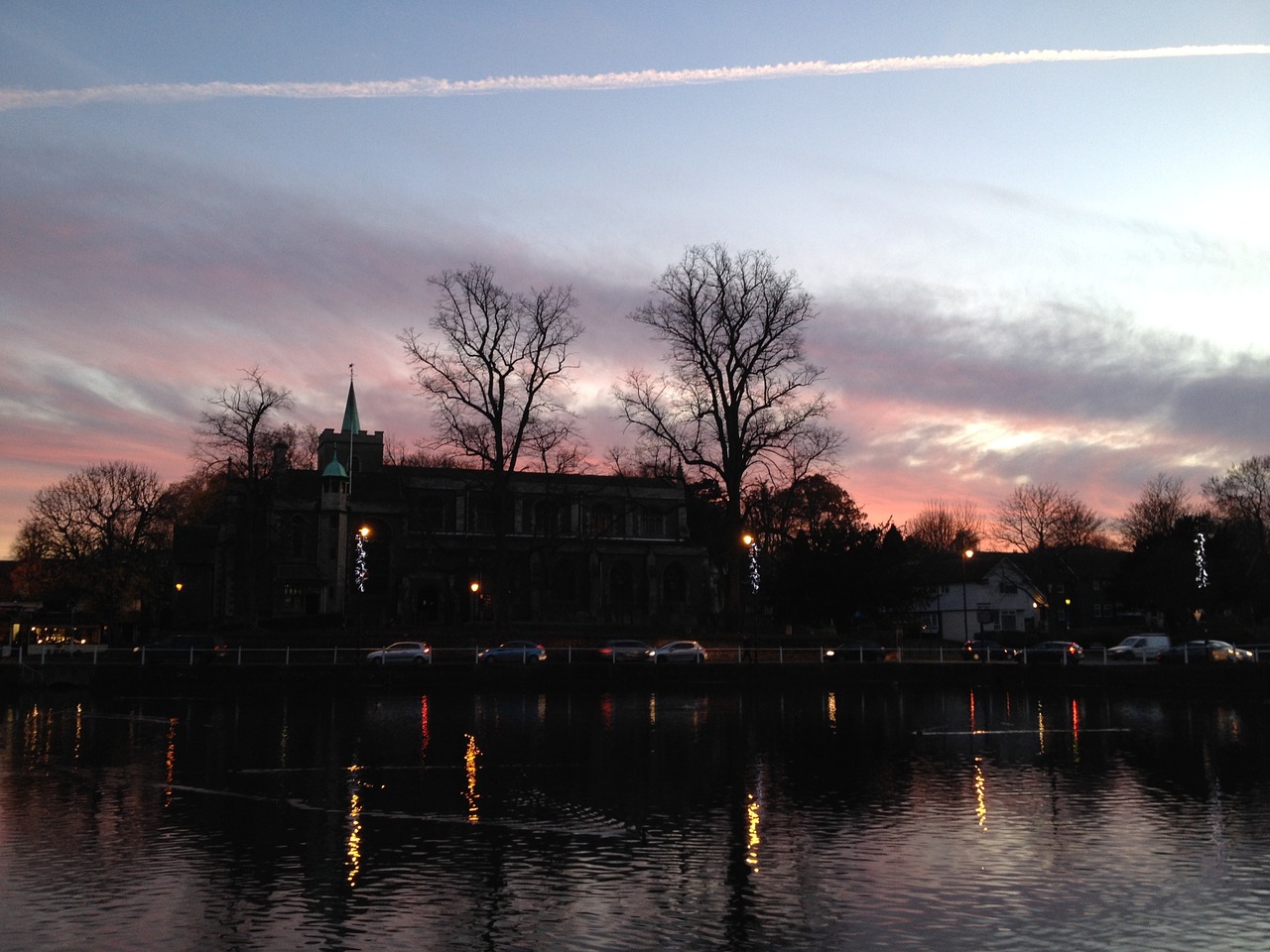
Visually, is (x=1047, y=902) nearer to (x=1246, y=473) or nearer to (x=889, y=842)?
(x=889, y=842)

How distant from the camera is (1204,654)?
56.2 m

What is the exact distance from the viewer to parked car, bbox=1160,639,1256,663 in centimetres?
5547

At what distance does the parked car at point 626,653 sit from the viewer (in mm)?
57000

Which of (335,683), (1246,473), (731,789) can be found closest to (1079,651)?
(335,683)

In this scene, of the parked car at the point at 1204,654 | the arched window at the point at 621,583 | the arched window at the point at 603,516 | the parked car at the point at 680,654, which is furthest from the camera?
the arched window at the point at 603,516

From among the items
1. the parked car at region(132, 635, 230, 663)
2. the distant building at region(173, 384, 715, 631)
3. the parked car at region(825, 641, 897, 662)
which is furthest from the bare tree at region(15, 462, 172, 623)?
the parked car at region(825, 641, 897, 662)

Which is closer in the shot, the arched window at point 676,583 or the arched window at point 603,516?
the arched window at point 676,583

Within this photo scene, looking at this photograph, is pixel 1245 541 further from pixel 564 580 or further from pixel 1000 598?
pixel 564 580

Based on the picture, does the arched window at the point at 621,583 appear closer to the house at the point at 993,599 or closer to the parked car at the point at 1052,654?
the house at the point at 993,599

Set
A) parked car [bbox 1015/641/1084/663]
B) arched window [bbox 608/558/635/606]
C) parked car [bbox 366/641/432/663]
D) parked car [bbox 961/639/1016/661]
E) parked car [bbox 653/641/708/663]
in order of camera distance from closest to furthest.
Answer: parked car [bbox 366/641/432/663], parked car [bbox 653/641/708/663], parked car [bbox 1015/641/1084/663], parked car [bbox 961/639/1016/661], arched window [bbox 608/558/635/606]

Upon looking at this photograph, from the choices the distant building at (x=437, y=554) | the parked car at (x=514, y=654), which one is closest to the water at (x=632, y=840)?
the parked car at (x=514, y=654)

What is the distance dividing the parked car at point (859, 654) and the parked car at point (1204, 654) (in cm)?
1383

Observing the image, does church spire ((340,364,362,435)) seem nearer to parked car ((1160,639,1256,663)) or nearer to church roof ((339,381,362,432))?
church roof ((339,381,362,432))

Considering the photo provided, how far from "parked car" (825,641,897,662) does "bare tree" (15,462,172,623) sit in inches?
1945
